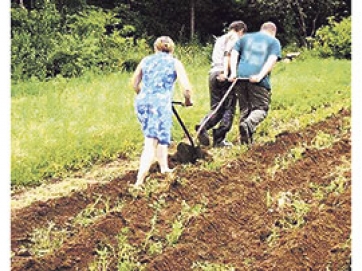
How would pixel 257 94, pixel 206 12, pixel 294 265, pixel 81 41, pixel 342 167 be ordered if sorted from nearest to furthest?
pixel 294 265 → pixel 342 167 → pixel 257 94 → pixel 81 41 → pixel 206 12

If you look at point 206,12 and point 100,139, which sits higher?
point 206,12

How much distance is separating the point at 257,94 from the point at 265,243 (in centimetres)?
369

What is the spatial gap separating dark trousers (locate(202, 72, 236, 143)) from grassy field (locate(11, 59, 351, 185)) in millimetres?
668

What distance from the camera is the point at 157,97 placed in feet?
26.2

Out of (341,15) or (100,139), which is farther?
(341,15)

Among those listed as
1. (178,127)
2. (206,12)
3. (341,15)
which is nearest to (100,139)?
(178,127)

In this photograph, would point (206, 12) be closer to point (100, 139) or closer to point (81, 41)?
point (81, 41)

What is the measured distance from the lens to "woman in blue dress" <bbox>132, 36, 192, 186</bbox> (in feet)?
26.1

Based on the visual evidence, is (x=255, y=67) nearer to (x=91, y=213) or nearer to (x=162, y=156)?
(x=162, y=156)

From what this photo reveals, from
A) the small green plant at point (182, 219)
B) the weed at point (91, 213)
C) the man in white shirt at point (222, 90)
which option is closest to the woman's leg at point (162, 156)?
the weed at point (91, 213)

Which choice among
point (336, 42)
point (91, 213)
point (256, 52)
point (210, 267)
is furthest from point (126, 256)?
point (336, 42)

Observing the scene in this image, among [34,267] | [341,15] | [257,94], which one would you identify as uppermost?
[341,15]

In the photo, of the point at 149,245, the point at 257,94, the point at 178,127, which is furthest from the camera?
the point at 178,127

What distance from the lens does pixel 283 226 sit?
6480 millimetres
